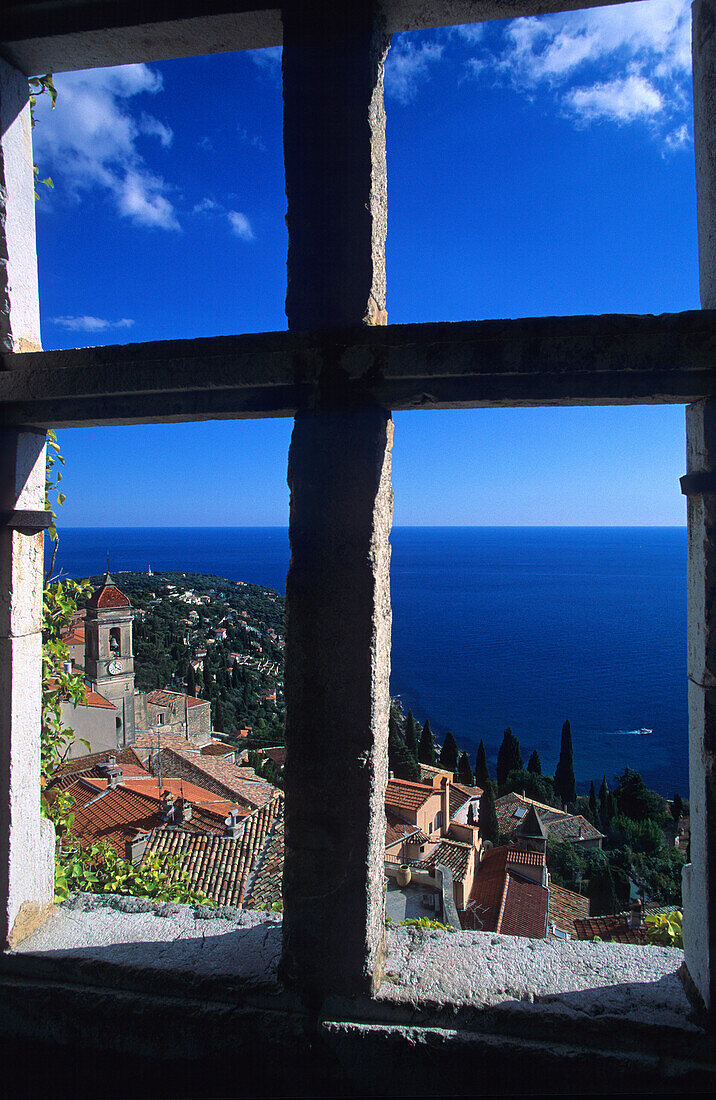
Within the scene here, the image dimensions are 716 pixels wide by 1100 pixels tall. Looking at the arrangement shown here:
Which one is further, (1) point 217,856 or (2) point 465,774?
(2) point 465,774

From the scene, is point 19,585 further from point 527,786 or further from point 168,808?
point 527,786

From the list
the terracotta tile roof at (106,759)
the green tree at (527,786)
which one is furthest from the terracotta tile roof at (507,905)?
the green tree at (527,786)

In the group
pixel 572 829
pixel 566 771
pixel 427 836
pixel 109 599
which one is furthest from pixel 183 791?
pixel 566 771

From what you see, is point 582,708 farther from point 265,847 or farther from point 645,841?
point 265,847

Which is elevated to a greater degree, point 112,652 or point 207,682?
point 112,652

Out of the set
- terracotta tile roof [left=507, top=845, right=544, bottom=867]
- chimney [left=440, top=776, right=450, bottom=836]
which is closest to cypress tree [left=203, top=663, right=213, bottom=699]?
chimney [left=440, top=776, right=450, bottom=836]

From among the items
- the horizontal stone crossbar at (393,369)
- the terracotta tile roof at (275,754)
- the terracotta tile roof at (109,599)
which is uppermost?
the horizontal stone crossbar at (393,369)

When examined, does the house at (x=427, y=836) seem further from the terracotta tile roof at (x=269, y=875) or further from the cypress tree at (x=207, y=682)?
the cypress tree at (x=207, y=682)
